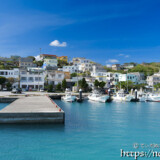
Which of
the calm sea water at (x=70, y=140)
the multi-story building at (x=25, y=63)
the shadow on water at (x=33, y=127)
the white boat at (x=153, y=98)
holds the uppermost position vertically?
the multi-story building at (x=25, y=63)

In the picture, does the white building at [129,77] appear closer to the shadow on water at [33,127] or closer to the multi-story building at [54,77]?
the multi-story building at [54,77]

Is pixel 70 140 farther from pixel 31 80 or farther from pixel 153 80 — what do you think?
pixel 153 80

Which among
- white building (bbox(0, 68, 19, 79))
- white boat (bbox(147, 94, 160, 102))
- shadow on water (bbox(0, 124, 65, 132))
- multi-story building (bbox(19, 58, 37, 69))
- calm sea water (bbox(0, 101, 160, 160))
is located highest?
multi-story building (bbox(19, 58, 37, 69))

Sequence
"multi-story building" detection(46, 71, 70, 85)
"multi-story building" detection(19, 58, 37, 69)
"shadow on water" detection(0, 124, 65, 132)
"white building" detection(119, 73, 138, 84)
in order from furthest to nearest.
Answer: "multi-story building" detection(19, 58, 37, 69) < "white building" detection(119, 73, 138, 84) < "multi-story building" detection(46, 71, 70, 85) < "shadow on water" detection(0, 124, 65, 132)

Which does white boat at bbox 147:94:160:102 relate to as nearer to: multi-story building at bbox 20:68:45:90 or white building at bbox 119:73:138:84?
white building at bbox 119:73:138:84

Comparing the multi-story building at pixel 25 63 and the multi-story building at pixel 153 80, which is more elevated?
the multi-story building at pixel 25 63

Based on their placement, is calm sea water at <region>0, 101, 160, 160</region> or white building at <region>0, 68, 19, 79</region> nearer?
calm sea water at <region>0, 101, 160, 160</region>

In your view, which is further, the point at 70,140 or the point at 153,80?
the point at 153,80

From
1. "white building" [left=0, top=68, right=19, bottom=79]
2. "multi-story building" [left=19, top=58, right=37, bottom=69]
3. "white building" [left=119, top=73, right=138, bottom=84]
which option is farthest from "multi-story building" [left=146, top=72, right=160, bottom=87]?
"white building" [left=0, top=68, right=19, bottom=79]

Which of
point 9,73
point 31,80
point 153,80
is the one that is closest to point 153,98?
point 153,80

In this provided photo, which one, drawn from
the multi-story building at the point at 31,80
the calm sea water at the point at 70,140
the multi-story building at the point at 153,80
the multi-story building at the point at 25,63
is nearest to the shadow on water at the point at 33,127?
the calm sea water at the point at 70,140

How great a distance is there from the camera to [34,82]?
6781 centimetres

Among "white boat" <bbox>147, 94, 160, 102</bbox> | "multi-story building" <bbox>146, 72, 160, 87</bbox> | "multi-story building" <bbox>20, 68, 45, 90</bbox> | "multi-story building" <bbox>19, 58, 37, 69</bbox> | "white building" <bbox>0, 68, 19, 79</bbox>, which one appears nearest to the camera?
"white boat" <bbox>147, 94, 160, 102</bbox>

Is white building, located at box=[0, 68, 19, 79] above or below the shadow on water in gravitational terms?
above
